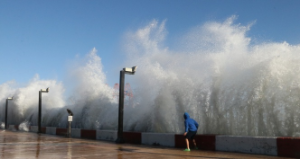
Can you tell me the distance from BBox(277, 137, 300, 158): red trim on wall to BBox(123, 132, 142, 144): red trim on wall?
5679 millimetres

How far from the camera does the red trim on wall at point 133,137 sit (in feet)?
38.4

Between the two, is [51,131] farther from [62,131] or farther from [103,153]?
[103,153]

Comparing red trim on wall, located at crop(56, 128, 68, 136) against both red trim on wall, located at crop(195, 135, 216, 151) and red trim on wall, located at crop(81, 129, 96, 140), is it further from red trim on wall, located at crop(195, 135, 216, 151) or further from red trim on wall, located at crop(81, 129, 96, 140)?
red trim on wall, located at crop(195, 135, 216, 151)

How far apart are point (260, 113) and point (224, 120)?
1.44m

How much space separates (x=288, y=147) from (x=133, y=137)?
6.39 metres

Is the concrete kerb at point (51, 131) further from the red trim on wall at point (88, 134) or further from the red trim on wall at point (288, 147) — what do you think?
the red trim on wall at point (288, 147)

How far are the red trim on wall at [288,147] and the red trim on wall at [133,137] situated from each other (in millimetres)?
5679

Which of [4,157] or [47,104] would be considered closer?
[4,157]

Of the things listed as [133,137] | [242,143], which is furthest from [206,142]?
[133,137]

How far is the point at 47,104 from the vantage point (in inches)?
1211

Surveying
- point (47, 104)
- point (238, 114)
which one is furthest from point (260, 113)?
point (47, 104)

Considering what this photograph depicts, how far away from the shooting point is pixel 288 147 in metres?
7.16

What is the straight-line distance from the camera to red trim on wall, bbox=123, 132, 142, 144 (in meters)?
11.7

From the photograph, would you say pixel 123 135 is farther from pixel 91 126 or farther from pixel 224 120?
pixel 91 126
